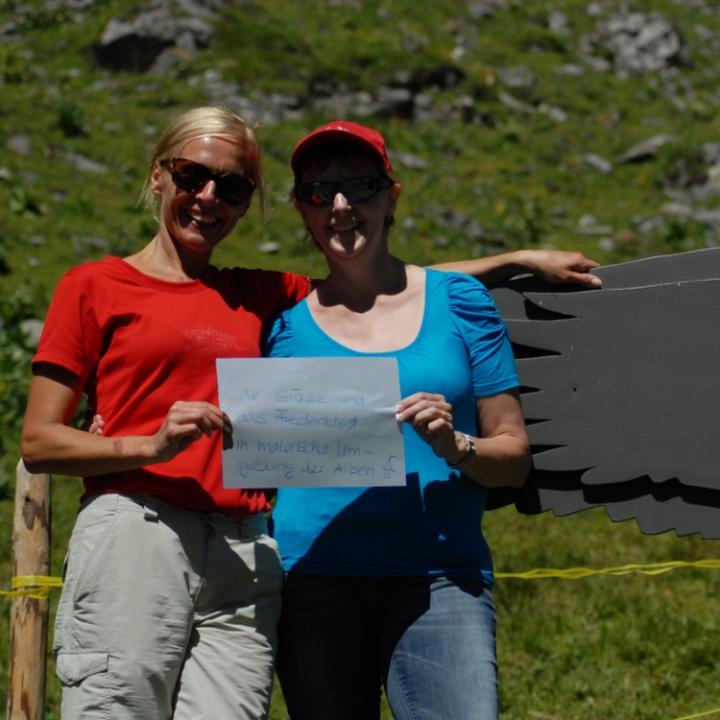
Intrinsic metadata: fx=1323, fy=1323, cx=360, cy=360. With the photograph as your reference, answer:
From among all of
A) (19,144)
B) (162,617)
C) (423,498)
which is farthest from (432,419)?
(19,144)

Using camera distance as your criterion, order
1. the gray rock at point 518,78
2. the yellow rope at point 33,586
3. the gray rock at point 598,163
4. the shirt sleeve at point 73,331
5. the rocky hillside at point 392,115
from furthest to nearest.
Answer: the gray rock at point 518,78
the gray rock at point 598,163
the rocky hillside at point 392,115
the yellow rope at point 33,586
the shirt sleeve at point 73,331

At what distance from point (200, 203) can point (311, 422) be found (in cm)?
64

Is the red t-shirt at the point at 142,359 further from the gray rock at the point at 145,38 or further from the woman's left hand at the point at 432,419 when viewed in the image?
the gray rock at the point at 145,38

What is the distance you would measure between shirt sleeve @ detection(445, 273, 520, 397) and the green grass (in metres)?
0.52

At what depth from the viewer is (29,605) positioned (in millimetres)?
4141

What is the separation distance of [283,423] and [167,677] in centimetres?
69

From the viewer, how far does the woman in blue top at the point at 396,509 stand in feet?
10.9

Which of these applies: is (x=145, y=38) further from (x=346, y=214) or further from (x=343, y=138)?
(x=346, y=214)

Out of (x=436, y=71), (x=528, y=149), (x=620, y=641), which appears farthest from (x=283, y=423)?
(x=436, y=71)

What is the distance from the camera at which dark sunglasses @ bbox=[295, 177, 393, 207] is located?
3.49 m

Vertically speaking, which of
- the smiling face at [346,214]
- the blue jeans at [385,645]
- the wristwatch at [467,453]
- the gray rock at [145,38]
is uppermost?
the gray rock at [145,38]

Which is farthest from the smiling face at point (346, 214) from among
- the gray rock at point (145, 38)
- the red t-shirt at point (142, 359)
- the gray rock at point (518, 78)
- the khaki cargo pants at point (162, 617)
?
the gray rock at point (518, 78)

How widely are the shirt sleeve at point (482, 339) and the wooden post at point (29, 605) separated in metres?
1.48

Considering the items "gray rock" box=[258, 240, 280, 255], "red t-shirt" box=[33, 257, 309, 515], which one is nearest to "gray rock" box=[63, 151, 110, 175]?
"gray rock" box=[258, 240, 280, 255]
